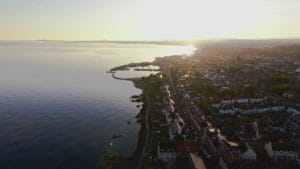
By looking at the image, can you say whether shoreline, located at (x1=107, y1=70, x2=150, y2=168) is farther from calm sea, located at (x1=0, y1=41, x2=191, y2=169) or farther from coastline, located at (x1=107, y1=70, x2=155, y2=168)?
calm sea, located at (x1=0, y1=41, x2=191, y2=169)

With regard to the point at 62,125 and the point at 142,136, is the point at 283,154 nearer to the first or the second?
the point at 142,136

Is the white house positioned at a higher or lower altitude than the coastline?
higher

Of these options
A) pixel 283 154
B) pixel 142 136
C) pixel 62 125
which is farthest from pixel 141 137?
pixel 283 154

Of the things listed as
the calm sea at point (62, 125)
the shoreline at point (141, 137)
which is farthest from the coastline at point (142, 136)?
the calm sea at point (62, 125)

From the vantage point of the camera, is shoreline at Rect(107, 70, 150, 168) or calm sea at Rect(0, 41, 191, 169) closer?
shoreline at Rect(107, 70, 150, 168)

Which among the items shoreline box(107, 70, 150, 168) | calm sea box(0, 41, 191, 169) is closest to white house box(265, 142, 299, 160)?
shoreline box(107, 70, 150, 168)

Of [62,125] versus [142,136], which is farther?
[62,125]

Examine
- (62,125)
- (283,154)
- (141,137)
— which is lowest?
(141,137)

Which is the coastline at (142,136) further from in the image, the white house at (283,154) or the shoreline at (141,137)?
the white house at (283,154)

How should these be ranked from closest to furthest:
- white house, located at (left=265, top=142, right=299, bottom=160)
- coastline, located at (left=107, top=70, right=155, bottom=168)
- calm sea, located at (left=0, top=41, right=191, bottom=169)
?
white house, located at (left=265, top=142, right=299, bottom=160)
coastline, located at (left=107, top=70, right=155, bottom=168)
calm sea, located at (left=0, top=41, right=191, bottom=169)

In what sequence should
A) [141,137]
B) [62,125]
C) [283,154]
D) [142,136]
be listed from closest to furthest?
[283,154], [141,137], [142,136], [62,125]

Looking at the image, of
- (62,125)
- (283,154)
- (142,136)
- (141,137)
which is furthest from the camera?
(62,125)

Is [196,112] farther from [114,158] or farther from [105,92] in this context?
[105,92]
